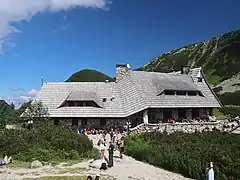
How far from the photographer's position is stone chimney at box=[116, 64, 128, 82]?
48.3 metres

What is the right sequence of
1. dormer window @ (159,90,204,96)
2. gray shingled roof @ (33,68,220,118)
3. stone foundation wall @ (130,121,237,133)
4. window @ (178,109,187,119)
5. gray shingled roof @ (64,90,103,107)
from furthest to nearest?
1. window @ (178,109,187,119)
2. dormer window @ (159,90,204,96)
3. gray shingled roof @ (64,90,103,107)
4. gray shingled roof @ (33,68,220,118)
5. stone foundation wall @ (130,121,237,133)

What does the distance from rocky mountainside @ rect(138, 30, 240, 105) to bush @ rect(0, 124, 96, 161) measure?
3182 inches

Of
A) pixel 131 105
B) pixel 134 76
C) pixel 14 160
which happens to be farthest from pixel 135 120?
pixel 14 160

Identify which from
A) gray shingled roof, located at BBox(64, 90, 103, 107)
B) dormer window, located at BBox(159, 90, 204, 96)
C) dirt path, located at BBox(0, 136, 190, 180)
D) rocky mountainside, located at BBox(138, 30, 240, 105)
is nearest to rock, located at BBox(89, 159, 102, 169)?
dirt path, located at BBox(0, 136, 190, 180)

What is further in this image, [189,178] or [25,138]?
[25,138]

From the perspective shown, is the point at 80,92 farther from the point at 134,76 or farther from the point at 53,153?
the point at 53,153

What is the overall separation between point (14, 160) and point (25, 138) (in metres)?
2.38

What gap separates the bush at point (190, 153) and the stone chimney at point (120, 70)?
1921 cm

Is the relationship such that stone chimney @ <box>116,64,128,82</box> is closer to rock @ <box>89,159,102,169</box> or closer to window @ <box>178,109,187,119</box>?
window @ <box>178,109,187,119</box>

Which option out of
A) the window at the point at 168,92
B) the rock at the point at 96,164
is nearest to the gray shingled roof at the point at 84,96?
the window at the point at 168,92

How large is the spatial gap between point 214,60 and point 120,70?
381ft

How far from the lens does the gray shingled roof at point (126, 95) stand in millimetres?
41125

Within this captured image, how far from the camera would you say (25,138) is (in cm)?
2536

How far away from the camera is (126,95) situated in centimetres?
4388
